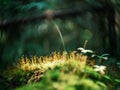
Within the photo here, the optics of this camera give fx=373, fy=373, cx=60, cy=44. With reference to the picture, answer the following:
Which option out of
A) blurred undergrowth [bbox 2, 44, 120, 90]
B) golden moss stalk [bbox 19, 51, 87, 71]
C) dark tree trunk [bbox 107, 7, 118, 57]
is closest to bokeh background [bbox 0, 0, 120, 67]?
dark tree trunk [bbox 107, 7, 118, 57]

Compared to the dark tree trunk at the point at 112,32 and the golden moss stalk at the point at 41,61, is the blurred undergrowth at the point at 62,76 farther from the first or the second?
the dark tree trunk at the point at 112,32

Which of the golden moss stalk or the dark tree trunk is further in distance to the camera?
the dark tree trunk

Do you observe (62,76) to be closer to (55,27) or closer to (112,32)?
(55,27)

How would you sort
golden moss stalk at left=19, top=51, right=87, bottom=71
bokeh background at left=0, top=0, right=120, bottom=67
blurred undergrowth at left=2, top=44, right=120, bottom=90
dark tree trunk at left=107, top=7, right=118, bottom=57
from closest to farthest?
blurred undergrowth at left=2, top=44, right=120, bottom=90, bokeh background at left=0, top=0, right=120, bottom=67, golden moss stalk at left=19, top=51, right=87, bottom=71, dark tree trunk at left=107, top=7, right=118, bottom=57

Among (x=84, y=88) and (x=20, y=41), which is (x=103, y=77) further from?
(x=20, y=41)

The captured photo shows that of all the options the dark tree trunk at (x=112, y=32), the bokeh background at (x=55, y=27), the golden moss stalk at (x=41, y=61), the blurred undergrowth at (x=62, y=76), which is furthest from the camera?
the dark tree trunk at (x=112, y=32)

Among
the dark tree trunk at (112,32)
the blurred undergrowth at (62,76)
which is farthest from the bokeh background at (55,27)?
the blurred undergrowth at (62,76)

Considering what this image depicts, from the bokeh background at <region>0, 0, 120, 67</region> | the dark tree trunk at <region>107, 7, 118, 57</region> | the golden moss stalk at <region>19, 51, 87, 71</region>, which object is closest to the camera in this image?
the bokeh background at <region>0, 0, 120, 67</region>

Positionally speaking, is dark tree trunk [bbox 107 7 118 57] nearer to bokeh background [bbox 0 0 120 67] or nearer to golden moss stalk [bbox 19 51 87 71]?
bokeh background [bbox 0 0 120 67]

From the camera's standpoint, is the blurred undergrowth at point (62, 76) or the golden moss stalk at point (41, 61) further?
the golden moss stalk at point (41, 61)
